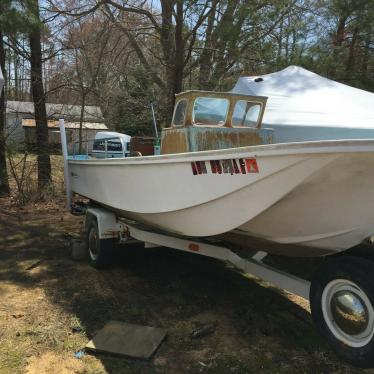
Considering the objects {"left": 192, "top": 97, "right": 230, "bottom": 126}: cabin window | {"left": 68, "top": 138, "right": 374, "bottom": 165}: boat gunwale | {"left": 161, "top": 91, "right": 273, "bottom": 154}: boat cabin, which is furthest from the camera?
{"left": 192, "top": 97, "right": 230, "bottom": 126}: cabin window

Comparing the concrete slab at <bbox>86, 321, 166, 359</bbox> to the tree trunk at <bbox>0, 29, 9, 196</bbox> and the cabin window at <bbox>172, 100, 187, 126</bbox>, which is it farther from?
the tree trunk at <bbox>0, 29, 9, 196</bbox>

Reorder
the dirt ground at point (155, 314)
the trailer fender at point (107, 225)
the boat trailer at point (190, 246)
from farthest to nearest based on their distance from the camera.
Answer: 1. the trailer fender at point (107, 225)
2. the boat trailer at point (190, 246)
3. the dirt ground at point (155, 314)

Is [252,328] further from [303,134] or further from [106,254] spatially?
[303,134]

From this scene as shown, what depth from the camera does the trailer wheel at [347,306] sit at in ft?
10.1

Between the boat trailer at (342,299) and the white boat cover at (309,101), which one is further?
the white boat cover at (309,101)

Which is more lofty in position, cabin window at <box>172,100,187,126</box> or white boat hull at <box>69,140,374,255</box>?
cabin window at <box>172,100,187,126</box>

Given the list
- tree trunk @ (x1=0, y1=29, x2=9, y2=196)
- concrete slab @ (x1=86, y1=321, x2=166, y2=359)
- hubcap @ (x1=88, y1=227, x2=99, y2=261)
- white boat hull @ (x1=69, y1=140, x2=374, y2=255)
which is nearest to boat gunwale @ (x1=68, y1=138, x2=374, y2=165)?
white boat hull @ (x1=69, y1=140, x2=374, y2=255)

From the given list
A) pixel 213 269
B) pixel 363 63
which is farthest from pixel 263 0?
pixel 213 269

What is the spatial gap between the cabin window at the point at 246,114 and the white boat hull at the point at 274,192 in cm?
133

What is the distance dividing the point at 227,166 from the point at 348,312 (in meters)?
1.39

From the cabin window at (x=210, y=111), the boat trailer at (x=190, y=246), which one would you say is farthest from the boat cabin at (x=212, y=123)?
the boat trailer at (x=190, y=246)

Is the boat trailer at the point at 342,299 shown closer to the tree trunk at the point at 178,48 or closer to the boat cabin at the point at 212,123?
the boat cabin at the point at 212,123

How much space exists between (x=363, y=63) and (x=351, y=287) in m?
8.51

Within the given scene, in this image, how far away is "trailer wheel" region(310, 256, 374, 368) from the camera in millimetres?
3074
